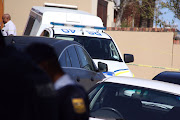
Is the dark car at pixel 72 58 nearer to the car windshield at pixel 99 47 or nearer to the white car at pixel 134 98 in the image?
the white car at pixel 134 98

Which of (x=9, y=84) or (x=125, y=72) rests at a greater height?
(x=9, y=84)

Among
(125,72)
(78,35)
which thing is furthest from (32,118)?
(78,35)

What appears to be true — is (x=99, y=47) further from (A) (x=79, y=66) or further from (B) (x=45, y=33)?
(A) (x=79, y=66)

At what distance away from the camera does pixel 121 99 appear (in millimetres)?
4902

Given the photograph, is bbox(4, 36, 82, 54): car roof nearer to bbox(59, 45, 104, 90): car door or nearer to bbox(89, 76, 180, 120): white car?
bbox(59, 45, 104, 90): car door

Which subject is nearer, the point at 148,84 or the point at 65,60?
the point at 148,84

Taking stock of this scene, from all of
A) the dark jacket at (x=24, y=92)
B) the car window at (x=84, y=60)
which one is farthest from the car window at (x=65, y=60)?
the dark jacket at (x=24, y=92)

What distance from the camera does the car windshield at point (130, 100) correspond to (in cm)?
468

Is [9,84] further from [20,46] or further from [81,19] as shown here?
[81,19]

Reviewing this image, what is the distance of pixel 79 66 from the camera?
6324 mm

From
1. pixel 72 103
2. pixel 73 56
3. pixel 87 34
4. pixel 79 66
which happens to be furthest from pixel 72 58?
pixel 72 103

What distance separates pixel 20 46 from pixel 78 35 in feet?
13.4

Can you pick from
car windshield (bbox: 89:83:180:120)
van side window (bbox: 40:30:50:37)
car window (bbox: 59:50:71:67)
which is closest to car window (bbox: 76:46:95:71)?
car window (bbox: 59:50:71:67)

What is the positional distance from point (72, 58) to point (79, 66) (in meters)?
0.29
